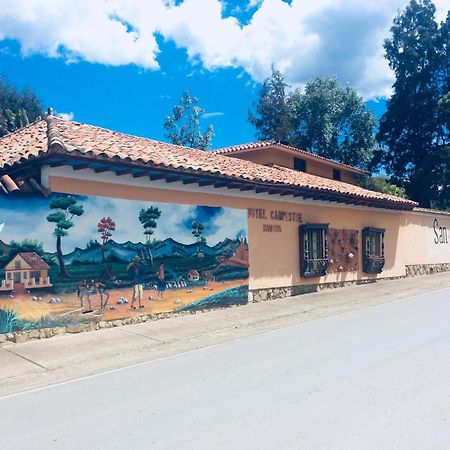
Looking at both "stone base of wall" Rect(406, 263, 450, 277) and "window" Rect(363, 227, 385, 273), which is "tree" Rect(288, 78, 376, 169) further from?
"window" Rect(363, 227, 385, 273)

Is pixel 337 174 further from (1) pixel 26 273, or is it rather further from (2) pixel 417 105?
(1) pixel 26 273

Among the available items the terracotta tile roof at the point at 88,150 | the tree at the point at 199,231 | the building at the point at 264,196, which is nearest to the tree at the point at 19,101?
the building at the point at 264,196

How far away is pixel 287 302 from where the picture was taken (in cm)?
1335

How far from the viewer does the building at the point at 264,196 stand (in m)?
9.09

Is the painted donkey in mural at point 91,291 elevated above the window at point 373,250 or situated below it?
below

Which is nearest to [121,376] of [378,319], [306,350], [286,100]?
[306,350]

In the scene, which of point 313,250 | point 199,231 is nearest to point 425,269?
point 313,250

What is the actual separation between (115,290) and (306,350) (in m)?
4.53

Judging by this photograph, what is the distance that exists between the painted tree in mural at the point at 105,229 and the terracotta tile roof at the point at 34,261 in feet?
4.23

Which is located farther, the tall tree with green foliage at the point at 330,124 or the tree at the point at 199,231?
the tall tree with green foliage at the point at 330,124

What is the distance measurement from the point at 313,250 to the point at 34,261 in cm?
939

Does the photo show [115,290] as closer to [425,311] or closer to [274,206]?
[274,206]

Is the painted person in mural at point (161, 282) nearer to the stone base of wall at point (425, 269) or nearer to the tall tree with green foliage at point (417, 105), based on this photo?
the stone base of wall at point (425, 269)

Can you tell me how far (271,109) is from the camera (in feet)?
123
